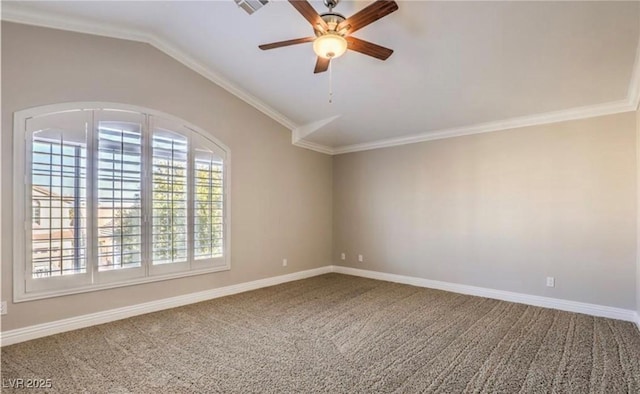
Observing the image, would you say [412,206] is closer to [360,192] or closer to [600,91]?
[360,192]

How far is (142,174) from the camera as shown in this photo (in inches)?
154

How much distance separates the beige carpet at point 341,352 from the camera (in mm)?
2412

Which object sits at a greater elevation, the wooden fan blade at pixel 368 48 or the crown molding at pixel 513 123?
the wooden fan blade at pixel 368 48

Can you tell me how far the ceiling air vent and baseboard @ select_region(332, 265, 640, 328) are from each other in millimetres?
4568

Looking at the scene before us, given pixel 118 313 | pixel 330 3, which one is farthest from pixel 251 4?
pixel 118 313

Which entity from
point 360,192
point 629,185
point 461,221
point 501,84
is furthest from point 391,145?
point 629,185

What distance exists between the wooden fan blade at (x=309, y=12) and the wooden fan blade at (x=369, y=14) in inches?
5.3

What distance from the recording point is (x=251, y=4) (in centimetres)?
294

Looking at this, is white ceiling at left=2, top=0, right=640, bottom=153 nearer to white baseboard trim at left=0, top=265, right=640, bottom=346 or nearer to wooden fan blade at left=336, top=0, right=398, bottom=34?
wooden fan blade at left=336, top=0, right=398, bottom=34

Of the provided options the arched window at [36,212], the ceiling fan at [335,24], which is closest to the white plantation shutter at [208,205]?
the arched window at [36,212]

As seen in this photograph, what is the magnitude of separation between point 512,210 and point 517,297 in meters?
1.21

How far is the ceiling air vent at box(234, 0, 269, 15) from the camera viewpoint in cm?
290

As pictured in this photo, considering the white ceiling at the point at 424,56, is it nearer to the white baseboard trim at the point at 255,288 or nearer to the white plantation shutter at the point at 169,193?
the white plantation shutter at the point at 169,193

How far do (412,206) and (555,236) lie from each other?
6.67 feet
